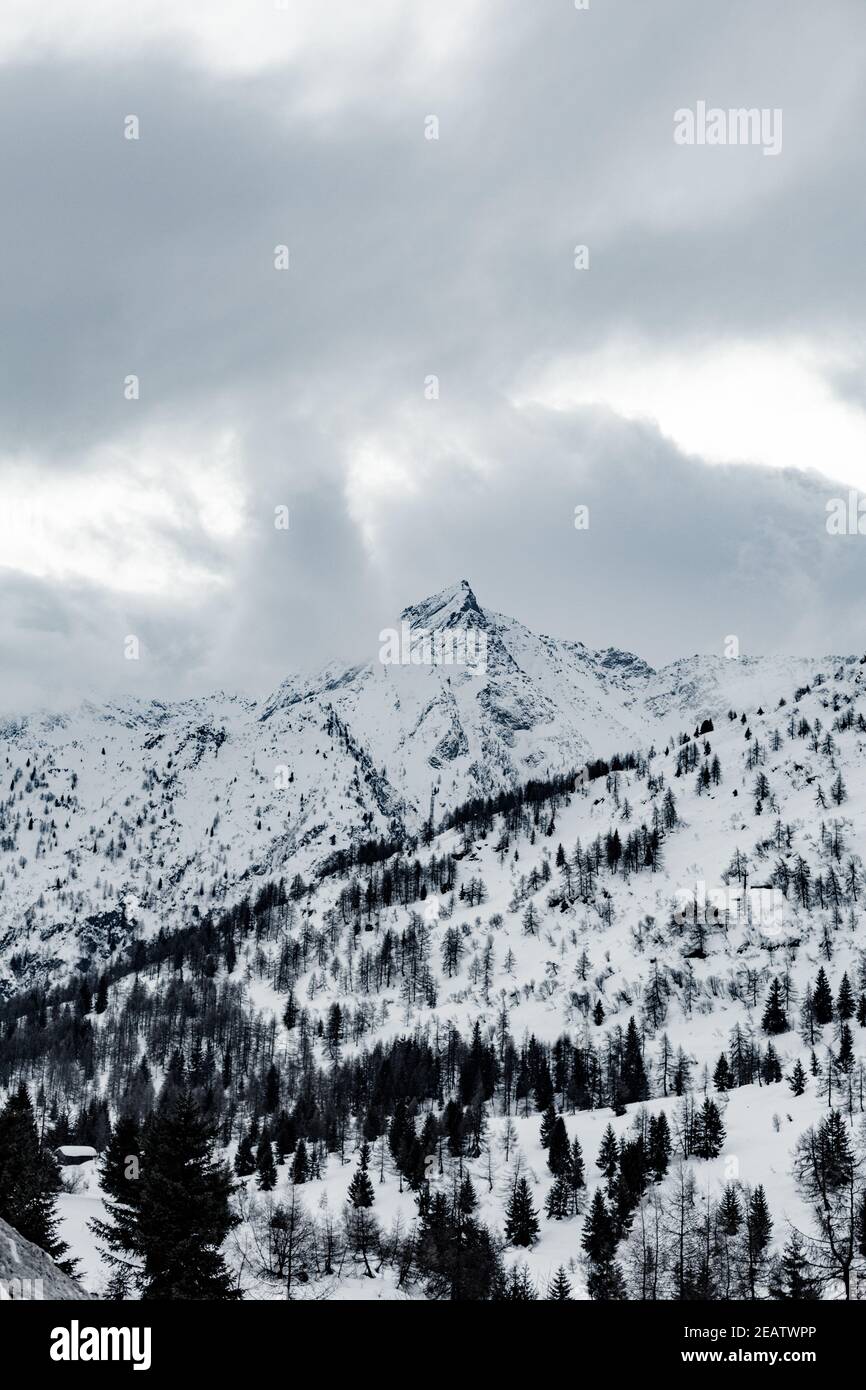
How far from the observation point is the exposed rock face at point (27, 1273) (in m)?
12.6

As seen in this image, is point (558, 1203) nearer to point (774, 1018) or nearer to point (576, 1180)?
point (576, 1180)

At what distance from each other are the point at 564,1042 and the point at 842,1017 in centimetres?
5222

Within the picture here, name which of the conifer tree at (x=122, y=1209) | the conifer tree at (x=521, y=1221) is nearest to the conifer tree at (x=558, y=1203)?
the conifer tree at (x=521, y=1221)

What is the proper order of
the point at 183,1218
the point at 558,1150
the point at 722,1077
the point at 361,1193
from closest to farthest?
the point at 183,1218
the point at 361,1193
the point at 558,1150
the point at 722,1077

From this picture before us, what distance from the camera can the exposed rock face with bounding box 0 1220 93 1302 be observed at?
41.3ft

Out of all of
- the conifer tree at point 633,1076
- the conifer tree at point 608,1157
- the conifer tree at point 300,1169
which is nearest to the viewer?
the conifer tree at point 608,1157

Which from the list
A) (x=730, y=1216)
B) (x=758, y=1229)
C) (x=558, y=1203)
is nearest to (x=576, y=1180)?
(x=558, y=1203)

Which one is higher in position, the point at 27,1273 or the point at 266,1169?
the point at 27,1273

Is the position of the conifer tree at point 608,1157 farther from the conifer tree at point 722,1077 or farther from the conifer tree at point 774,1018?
the conifer tree at point 774,1018

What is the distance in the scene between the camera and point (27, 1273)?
1336 cm

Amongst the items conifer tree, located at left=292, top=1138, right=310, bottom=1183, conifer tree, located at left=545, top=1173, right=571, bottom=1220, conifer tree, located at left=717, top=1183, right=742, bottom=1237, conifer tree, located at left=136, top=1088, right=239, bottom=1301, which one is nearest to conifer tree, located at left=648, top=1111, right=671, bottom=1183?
conifer tree, located at left=545, top=1173, right=571, bottom=1220
